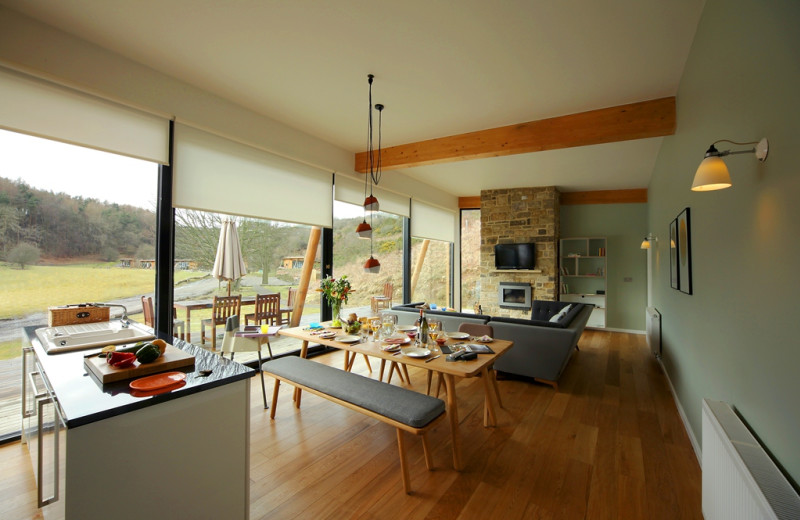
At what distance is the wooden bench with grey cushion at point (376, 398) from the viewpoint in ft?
6.47

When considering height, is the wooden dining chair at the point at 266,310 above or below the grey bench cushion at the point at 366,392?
above

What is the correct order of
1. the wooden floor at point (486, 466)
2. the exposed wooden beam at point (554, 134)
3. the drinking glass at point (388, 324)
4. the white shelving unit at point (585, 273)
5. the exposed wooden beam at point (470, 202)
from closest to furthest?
the wooden floor at point (486, 466) < the drinking glass at point (388, 324) < the exposed wooden beam at point (554, 134) < the white shelving unit at point (585, 273) < the exposed wooden beam at point (470, 202)

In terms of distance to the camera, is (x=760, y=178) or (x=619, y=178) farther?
(x=619, y=178)

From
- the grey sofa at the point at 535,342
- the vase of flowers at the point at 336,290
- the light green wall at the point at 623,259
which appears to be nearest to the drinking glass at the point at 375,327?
the vase of flowers at the point at 336,290

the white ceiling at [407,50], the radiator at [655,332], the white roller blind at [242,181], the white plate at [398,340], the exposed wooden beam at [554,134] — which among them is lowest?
the radiator at [655,332]

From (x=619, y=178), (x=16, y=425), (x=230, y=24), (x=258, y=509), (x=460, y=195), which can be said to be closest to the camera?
(x=258, y=509)

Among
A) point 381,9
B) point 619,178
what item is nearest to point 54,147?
point 381,9

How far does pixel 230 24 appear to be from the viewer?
226 centimetres

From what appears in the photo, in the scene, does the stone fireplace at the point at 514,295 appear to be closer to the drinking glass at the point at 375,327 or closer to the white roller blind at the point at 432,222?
the white roller blind at the point at 432,222

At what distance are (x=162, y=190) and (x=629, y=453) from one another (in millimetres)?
4309

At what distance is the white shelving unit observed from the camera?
699cm

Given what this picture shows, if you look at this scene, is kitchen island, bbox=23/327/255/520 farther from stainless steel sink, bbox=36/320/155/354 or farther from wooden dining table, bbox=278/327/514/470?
wooden dining table, bbox=278/327/514/470

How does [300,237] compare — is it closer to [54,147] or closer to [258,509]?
[54,147]

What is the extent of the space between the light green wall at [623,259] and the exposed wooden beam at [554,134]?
4324 mm
